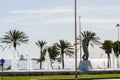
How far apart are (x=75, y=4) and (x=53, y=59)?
188 feet

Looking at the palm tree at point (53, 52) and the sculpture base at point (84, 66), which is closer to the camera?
the sculpture base at point (84, 66)

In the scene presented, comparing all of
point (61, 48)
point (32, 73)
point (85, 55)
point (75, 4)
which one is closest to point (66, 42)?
point (61, 48)

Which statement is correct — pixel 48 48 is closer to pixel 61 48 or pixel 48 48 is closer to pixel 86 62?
pixel 61 48

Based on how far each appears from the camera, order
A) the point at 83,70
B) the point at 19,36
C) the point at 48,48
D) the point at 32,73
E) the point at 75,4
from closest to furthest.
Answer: the point at 75,4
the point at 32,73
the point at 83,70
the point at 19,36
the point at 48,48

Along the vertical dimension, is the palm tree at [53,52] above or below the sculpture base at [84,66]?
above

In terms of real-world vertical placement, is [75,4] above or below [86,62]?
above

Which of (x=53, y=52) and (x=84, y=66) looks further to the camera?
(x=53, y=52)

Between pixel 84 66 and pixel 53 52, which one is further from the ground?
pixel 53 52

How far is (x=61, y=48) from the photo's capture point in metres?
91.9

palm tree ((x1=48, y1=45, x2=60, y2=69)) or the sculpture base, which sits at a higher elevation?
palm tree ((x1=48, y1=45, x2=60, y2=69))

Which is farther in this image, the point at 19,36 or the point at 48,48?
the point at 48,48

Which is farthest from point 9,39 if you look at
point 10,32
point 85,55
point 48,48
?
point 85,55

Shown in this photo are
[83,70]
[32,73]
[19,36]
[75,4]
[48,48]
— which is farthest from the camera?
[48,48]

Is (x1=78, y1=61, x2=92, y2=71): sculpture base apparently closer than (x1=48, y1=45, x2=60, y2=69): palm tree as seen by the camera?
Yes
